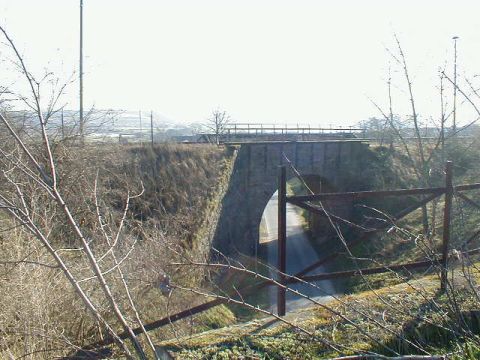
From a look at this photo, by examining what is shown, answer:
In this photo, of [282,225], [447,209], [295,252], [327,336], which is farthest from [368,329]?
[295,252]

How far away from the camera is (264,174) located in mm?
21031

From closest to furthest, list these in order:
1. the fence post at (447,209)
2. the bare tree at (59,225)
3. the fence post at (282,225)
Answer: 1. the bare tree at (59,225)
2. the fence post at (282,225)
3. the fence post at (447,209)

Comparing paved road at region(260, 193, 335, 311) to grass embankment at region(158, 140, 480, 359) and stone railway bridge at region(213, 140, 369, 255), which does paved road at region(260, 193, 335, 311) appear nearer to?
stone railway bridge at region(213, 140, 369, 255)

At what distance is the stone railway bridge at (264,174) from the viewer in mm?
18594

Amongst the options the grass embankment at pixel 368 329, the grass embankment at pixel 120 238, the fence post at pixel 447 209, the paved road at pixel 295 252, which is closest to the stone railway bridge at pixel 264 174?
the grass embankment at pixel 120 238

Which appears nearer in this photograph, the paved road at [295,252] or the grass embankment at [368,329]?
the grass embankment at [368,329]

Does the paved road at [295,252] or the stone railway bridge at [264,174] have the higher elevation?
the stone railway bridge at [264,174]

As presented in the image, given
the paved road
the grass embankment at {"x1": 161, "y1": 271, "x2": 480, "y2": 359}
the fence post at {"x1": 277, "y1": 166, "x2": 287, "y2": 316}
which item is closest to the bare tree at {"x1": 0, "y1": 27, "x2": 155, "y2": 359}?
the grass embankment at {"x1": 161, "y1": 271, "x2": 480, "y2": 359}

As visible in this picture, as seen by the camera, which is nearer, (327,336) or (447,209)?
(327,336)

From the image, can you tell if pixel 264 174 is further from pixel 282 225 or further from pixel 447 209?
pixel 282 225

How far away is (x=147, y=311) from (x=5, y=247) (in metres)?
1.85

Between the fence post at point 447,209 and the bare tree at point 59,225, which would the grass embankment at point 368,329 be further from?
the bare tree at point 59,225

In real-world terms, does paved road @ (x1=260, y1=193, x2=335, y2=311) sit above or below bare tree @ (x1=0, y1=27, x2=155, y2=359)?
below

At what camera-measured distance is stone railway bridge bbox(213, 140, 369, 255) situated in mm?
18594
